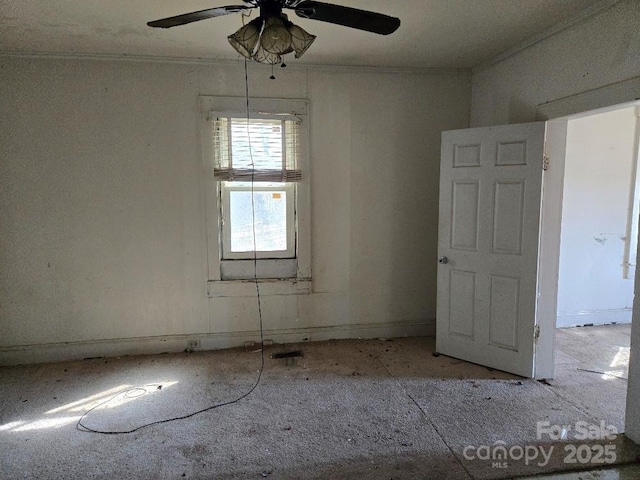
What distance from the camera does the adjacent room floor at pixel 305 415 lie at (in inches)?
82.9

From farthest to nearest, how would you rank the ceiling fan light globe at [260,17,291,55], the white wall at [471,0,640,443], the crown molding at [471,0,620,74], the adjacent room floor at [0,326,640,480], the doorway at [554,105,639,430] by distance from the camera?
Answer: the doorway at [554,105,639,430], the crown molding at [471,0,620,74], the white wall at [471,0,640,443], the adjacent room floor at [0,326,640,480], the ceiling fan light globe at [260,17,291,55]

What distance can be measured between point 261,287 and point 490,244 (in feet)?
6.61

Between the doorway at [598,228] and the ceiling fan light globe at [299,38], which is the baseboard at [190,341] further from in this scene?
the ceiling fan light globe at [299,38]

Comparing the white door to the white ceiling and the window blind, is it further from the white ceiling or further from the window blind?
the window blind

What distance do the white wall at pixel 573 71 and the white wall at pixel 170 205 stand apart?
47cm

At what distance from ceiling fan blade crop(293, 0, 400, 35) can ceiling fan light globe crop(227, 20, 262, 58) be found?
21 cm

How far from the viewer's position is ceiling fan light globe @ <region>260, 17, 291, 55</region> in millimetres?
1733

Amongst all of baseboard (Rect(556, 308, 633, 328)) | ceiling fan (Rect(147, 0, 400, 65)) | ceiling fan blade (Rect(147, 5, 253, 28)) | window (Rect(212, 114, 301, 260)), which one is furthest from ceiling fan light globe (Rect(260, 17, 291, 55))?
baseboard (Rect(556, 308, 633, 328))

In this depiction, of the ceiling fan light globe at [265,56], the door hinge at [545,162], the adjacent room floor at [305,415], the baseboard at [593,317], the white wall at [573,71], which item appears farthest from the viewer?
the baseboard at [593,317]

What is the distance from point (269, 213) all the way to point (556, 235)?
7.74ft

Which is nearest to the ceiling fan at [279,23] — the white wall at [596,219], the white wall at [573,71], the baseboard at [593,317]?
the white wall at [573,71]

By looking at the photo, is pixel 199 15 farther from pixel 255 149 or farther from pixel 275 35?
pixel 255 149

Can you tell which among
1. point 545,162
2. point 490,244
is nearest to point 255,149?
point 490,244

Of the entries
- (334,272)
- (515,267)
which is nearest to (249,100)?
(334,272)
